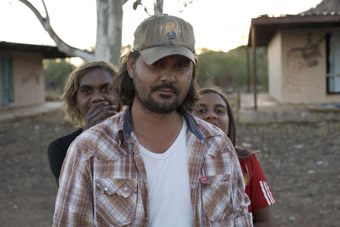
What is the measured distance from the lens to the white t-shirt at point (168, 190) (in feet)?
5.38

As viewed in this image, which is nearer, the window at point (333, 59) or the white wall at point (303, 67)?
the white wall at point (303, 67)

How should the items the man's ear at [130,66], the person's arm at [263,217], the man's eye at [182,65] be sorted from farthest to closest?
the person's arm at [263,217] < the man's ear at [130,66] < the man's eye at [182,65]

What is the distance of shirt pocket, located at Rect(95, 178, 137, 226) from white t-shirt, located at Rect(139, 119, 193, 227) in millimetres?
102

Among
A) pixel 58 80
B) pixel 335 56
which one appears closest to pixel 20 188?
pixel 335 56

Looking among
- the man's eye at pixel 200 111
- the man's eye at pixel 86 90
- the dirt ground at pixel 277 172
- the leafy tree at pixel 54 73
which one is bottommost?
the dirt ground at pixel 277 172

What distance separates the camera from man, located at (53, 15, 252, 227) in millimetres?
1565

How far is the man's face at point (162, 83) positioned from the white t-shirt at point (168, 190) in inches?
8.2

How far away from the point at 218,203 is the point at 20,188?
5462mm

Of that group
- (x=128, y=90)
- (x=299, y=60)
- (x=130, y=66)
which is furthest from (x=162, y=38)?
(x=299, y=60)

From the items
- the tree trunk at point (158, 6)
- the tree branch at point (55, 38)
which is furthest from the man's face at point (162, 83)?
the tree branch at point (55, 38)

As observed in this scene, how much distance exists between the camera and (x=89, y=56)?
648 centimetres

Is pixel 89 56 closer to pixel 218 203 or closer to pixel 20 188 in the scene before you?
pixel 20 188

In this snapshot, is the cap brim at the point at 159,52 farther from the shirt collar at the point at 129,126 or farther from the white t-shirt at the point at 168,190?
the white t-shirt at the point at 168,190

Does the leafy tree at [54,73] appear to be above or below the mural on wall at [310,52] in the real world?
above
